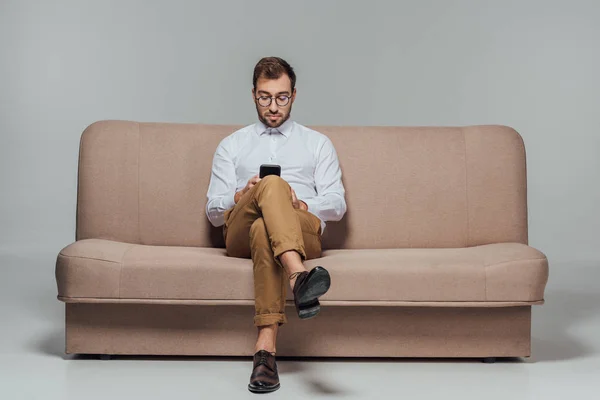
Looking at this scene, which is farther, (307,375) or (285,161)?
(285,161)

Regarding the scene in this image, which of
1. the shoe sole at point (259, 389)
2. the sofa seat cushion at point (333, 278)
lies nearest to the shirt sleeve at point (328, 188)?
the sofa seat cushion at point (333, 278)

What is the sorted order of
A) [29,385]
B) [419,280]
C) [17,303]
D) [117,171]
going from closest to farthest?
[29,385] < [419,280] < [117,171] < [17,303]

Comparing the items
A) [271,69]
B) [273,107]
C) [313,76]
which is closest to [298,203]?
[273,107]

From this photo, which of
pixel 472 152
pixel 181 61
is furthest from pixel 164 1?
pixel 472 152

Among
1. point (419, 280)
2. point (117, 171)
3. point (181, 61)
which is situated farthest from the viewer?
point (181, 61)

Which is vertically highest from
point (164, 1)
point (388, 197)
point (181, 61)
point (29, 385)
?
point (164, 1)

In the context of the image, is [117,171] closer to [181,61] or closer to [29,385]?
[29,385]

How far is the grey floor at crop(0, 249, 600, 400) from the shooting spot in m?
3.41

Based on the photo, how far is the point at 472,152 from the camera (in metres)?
4.58

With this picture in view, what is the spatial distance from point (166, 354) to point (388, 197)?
52.1 inches

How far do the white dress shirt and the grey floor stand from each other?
0.74 metres

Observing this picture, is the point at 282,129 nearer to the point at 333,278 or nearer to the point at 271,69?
the point at 271,69

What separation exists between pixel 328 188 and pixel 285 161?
23 cm

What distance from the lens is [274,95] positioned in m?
4.18
